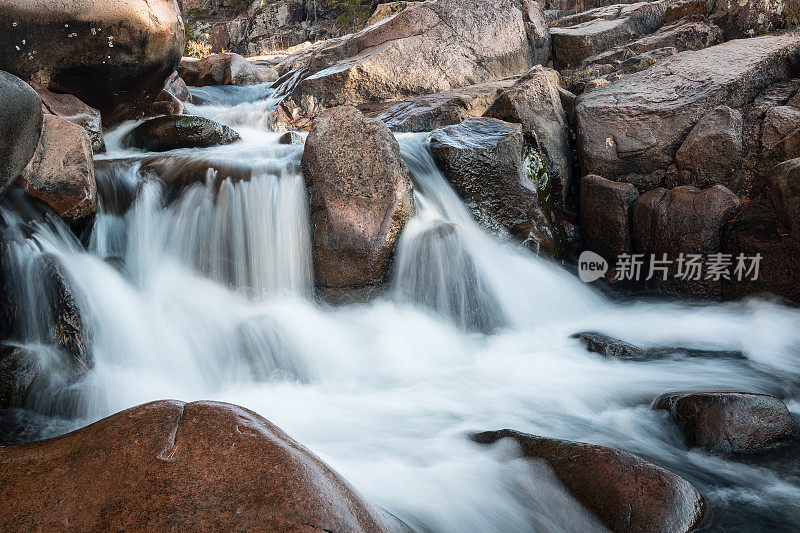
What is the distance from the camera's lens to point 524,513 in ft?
8.82

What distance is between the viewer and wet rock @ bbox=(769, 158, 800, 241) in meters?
5.03

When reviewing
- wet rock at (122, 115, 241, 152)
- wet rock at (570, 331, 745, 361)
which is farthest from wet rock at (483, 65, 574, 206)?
wet rock at (122, 115, 241, 152)

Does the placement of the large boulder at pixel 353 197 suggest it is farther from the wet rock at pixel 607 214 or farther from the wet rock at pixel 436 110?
the wet rock at pixel 436 110

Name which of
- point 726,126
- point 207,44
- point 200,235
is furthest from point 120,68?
point 207,44

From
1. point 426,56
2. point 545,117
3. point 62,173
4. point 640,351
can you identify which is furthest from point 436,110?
point 62,173

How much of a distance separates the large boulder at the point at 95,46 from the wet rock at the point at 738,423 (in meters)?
6.78

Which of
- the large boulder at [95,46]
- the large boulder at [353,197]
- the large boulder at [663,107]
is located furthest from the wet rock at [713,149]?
the large boulder at [95,46]

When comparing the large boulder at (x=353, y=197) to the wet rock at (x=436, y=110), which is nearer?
the large boulder at (x=353, y=197)

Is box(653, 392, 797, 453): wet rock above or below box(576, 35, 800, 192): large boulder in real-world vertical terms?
below

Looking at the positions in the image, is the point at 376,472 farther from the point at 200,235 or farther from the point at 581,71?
the point at 581,71

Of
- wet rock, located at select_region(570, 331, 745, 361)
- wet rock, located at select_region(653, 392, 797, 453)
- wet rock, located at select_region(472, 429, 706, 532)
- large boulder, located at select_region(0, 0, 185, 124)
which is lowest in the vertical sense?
wet rock, located at select_region(570, 331, 745, 361)

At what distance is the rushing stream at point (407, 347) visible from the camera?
2980mm

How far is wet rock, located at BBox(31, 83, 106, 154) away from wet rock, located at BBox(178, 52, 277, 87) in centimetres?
667

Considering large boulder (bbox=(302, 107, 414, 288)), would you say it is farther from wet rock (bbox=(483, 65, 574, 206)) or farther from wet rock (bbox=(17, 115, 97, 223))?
wet rock (bbox=(483, 65, 574, 206))
